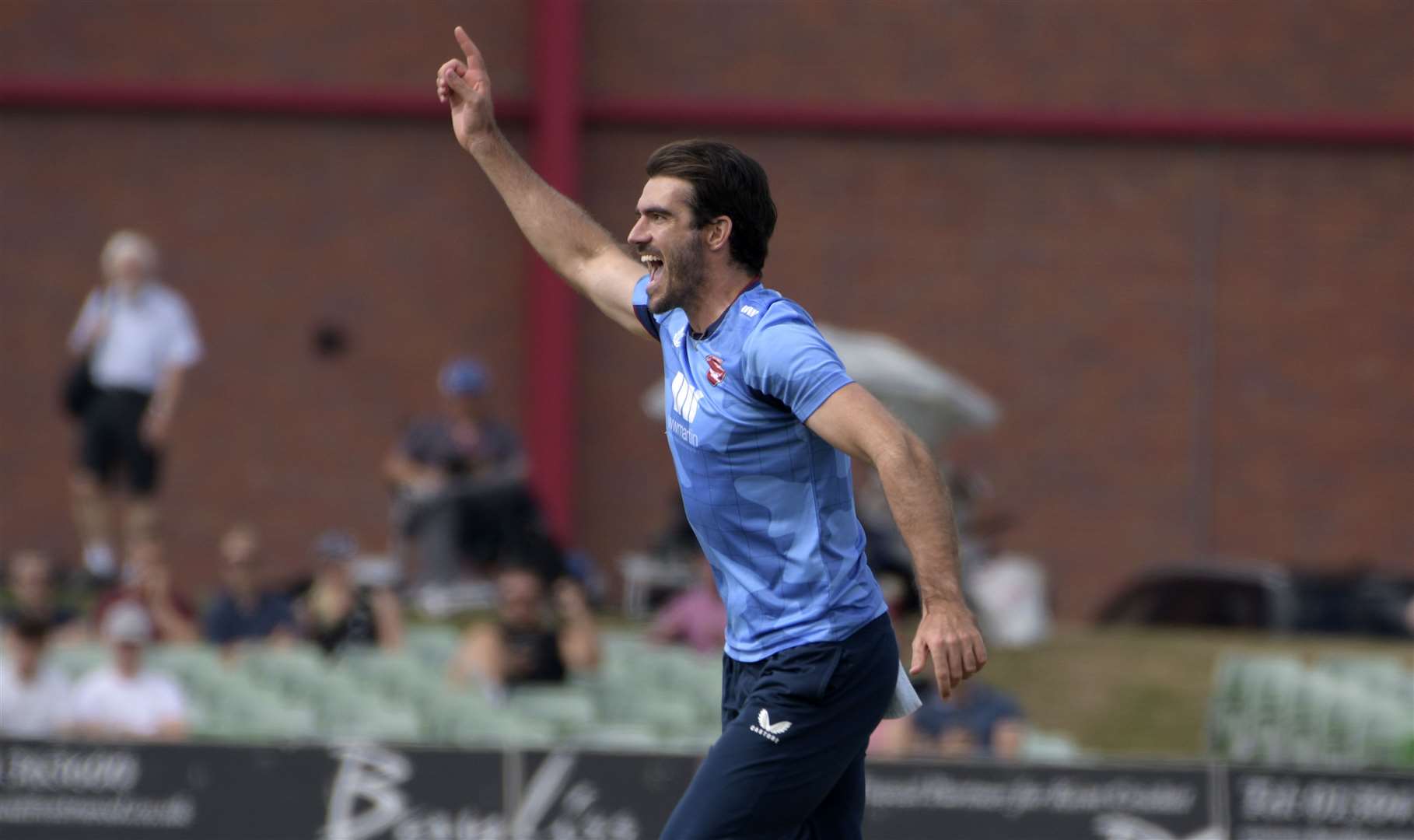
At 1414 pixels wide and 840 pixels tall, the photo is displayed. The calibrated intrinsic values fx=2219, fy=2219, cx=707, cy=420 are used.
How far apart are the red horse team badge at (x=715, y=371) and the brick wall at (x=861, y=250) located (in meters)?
15.6

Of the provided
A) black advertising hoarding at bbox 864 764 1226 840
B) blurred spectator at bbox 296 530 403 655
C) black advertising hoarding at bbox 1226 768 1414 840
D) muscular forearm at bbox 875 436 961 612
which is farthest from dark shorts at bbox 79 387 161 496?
muscular forearm at bbox 875 436 961 612

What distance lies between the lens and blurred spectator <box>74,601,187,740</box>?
1017cm

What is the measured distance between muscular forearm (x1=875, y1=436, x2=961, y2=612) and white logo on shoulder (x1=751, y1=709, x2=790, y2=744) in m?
0.48

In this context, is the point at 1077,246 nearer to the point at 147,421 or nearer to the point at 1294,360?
the point at 1294,360

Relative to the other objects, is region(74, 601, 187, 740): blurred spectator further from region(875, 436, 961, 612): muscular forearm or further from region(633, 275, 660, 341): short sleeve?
region(875, 436, 961, 612): muscular forearm

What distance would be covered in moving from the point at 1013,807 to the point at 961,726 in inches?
62.2

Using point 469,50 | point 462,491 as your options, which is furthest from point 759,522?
point 462,491

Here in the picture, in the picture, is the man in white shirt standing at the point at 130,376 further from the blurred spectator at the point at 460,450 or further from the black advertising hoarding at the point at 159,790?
the black advertising hoarding at the point at 159,790

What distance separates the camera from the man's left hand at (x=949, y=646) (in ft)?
13.5

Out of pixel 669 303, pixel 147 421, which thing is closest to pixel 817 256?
pixel 147 421

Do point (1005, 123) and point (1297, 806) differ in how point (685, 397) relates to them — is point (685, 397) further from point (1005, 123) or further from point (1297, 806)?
point (1005, 123)

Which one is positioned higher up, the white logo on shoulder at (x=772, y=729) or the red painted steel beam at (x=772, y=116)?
the red painted steel beam at (x=772, y=116)

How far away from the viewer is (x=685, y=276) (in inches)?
181

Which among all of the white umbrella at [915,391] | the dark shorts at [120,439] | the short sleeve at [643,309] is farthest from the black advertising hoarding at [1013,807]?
the dark shorts at [120,439]
